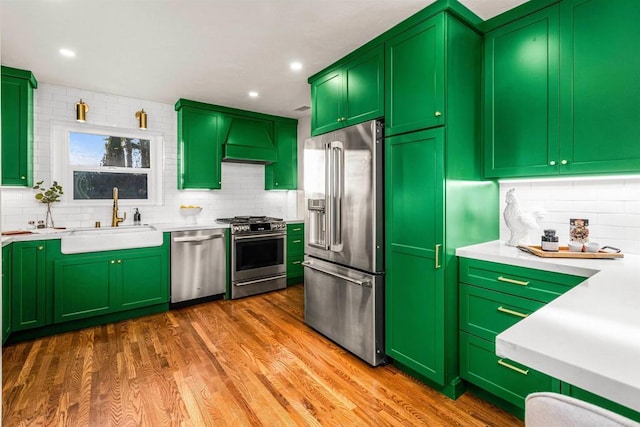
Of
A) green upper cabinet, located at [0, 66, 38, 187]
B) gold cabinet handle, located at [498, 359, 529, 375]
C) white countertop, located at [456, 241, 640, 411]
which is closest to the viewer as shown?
white countertop, located at [456, 241, 640, 411]

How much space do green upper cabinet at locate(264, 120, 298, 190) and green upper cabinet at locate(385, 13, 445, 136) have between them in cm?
281

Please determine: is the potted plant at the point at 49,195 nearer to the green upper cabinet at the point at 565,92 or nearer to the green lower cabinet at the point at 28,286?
the green lower cabinet at the point at 28,286

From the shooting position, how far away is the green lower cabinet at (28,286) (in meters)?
2.90

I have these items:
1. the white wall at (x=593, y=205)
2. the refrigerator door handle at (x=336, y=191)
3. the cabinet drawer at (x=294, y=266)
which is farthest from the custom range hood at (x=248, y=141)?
Result: the white wall at (x=593, y=205)

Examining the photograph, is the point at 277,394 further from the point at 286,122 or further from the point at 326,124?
the point at 286,122

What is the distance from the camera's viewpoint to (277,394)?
2.17 metres

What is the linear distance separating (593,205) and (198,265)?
3.81 meters

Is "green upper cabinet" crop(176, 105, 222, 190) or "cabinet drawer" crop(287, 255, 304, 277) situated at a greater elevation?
"green upper cabinet" crop(176, 105, 222, 190)

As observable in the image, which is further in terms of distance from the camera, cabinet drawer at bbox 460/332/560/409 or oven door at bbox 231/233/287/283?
oven door at bbox 231/233/287/283

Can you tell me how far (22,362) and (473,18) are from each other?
4.28 m

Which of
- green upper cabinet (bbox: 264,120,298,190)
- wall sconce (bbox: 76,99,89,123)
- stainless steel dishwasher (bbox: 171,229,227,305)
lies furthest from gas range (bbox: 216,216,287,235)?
wall sconce (bbox: 76,99,89,123)

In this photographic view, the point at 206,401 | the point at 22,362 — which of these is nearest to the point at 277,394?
the point at 206,401

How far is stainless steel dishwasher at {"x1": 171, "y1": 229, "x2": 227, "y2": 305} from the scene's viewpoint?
3801 mm

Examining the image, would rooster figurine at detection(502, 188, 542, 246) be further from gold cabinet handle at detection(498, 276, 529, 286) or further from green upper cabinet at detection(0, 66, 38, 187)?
green upper cabinet at detection(0, 66, 38, 187)
